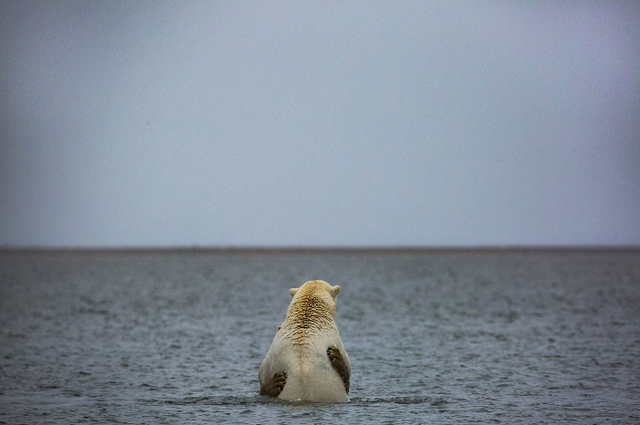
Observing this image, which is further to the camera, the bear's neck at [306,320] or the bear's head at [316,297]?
the bear's head at [316,297]

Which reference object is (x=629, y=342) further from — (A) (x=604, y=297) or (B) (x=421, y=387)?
(A) (x=604, y=297)


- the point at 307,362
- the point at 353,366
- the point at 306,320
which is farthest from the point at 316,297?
the point at 353,366

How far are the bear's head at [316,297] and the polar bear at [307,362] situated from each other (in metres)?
0.06

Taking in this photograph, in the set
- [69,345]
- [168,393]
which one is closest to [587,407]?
[168,393]

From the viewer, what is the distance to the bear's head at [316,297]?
19484mm

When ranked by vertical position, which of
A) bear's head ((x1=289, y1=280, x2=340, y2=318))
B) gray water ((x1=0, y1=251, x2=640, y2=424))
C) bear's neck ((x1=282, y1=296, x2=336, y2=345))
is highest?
bear's head ((x1=289, y1=280, x2=340, y2=318))

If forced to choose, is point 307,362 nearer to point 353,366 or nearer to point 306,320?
point 306,320

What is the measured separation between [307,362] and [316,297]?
238 centimetres

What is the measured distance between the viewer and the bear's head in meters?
19.5

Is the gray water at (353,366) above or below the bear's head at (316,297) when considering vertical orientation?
below

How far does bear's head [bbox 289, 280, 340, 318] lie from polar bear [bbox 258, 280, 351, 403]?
61 millimetres

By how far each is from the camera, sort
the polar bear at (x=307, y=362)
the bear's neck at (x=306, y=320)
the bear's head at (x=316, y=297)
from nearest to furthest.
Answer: the polar bear at (x=307, y=362) < the bear's neck at (x=306, y=320) < the bear's head at (x=316, y=297)

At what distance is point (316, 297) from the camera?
65.0 ft

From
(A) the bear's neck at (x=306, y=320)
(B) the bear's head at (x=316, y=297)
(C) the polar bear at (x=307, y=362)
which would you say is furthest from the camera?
(B) the bear's head at (x=316, y=297)
